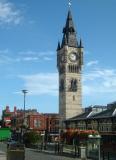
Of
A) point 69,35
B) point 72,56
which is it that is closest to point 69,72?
point 72,56

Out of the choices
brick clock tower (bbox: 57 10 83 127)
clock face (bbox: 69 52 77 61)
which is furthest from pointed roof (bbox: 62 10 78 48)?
clock face (bbox: 69 52 77 61)

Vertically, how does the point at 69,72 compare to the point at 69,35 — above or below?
below

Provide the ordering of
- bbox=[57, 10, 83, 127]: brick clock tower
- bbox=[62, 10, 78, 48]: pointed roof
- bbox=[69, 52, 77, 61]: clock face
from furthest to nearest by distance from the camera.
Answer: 1. bbox=[62, 10, 78, 48]: pointed roof
2. bbox=[69, 52, 77, 61]: clock face
3. bbox=[57, 10, 83, 127]: brick clock tower

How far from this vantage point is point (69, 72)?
506 ft

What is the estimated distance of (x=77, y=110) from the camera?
151 metres

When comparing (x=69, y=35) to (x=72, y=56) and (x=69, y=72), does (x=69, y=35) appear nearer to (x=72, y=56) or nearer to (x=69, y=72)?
(x=72, y=56)

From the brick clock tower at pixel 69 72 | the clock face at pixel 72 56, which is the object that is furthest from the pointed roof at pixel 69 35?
the clock face at pixel 72 56

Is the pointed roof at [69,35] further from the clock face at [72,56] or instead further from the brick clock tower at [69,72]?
the clock face at [72,56]

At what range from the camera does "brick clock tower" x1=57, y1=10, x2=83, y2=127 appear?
15038cm

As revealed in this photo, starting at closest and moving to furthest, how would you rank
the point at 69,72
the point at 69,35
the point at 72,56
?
the point at 69,72 < the point at 72,56 < the point at 69,35

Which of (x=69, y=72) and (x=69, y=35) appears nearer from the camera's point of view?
(x=69, y=72)

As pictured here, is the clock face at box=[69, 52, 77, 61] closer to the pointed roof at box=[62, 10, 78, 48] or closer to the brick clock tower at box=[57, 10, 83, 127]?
the brick clock tower at box=[57, 10, 83, 127]

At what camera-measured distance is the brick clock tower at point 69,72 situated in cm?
15038

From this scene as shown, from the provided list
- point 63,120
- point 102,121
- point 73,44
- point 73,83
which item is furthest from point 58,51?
point 102,121
